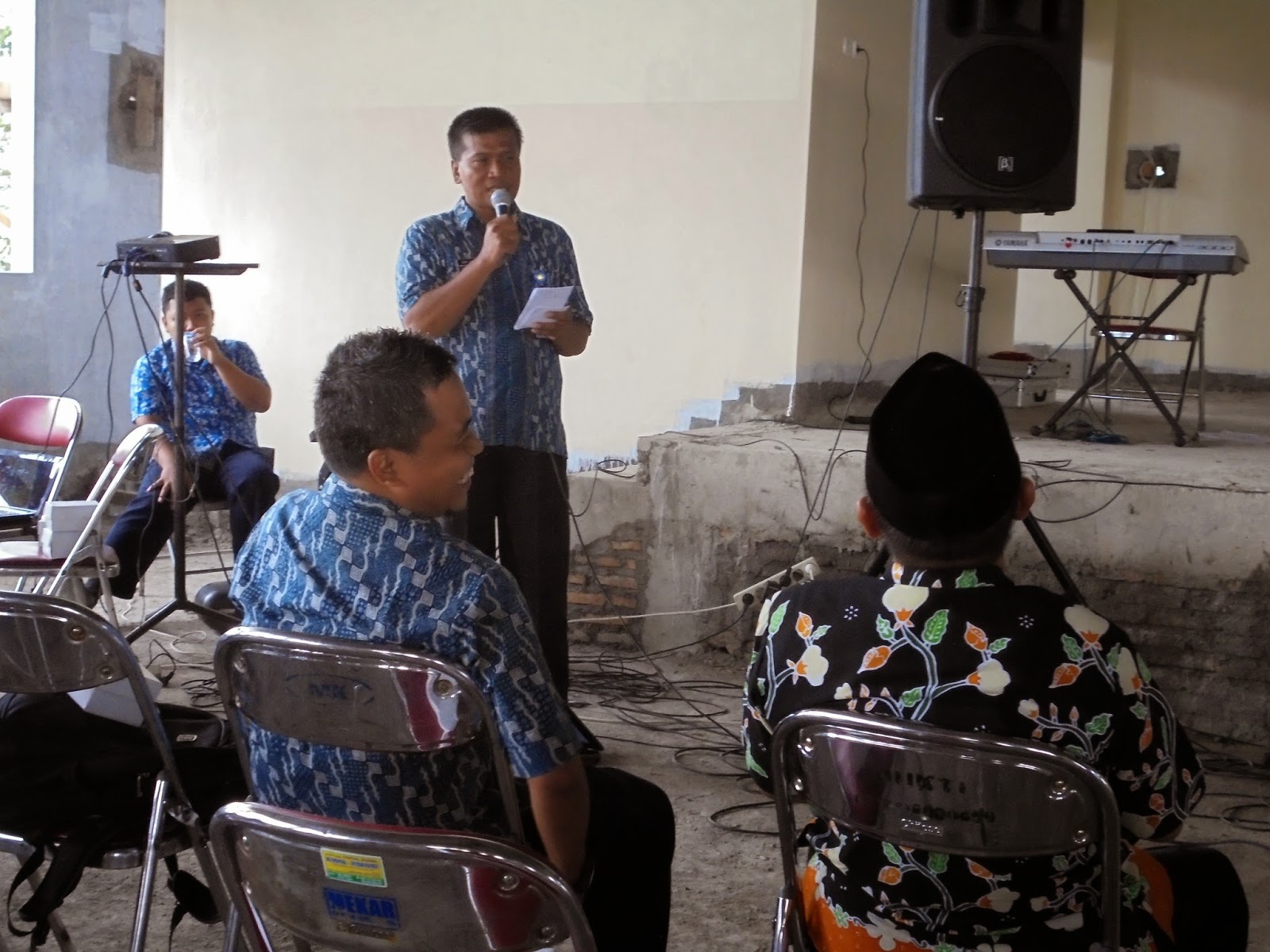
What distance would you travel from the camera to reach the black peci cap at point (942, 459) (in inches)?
55.4

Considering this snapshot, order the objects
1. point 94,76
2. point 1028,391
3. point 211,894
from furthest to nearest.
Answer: point 94,76 → point 1028,391 → point 211,894

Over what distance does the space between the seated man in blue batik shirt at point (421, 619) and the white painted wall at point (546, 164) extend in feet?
10.1

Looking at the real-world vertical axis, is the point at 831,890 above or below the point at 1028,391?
below

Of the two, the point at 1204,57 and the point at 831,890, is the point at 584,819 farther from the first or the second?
the point at 1204,57

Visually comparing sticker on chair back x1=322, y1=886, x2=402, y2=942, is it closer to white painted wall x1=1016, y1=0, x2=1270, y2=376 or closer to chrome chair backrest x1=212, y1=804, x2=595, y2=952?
chrome chair backrest x1=212, y1=804, x2=595, y2=952

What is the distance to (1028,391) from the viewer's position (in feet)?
16.5

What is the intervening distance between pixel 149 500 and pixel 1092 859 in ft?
11.6

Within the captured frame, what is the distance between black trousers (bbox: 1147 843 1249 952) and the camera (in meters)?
1.51

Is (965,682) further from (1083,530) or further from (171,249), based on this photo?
(171,249)

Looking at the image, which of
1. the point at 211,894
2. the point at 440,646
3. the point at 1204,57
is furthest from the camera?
the point at 1204,57

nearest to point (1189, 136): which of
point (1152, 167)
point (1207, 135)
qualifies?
point (1207, 135)

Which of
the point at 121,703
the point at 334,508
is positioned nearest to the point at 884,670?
the point at 334,508

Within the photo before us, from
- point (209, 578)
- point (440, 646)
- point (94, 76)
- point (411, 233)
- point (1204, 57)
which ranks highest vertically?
point (1204, 57)

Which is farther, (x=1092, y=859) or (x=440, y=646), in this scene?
(x=440, y=646)
